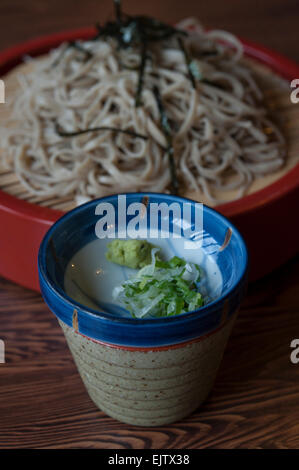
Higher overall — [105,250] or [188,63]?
[188,63]

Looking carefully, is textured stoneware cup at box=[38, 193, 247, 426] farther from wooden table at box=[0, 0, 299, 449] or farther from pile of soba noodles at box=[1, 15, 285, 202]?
pile of soba noodles at box=[1, 15, 285, 202]

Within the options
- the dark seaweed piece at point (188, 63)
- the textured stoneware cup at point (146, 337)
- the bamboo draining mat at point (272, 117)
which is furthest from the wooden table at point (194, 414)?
the dark seaweed piece at point (188, 63)

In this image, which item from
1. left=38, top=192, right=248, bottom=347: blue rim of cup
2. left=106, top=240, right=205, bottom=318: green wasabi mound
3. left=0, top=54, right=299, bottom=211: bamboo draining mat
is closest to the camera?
left=38, top=192, right=248, bottom=347: blue rim of cup

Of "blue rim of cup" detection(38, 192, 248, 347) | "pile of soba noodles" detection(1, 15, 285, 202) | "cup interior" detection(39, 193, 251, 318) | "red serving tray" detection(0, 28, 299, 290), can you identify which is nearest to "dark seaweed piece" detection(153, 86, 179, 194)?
"pile of soba noodles" detection(1, 15, 285, 202)

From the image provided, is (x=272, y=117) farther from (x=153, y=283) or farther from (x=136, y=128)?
(x=153, y=283)

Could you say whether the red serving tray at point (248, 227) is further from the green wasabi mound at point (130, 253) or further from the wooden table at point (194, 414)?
the green wasabi mound at point (130, 253)

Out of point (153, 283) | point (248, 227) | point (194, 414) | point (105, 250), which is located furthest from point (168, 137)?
point (194, 414)
